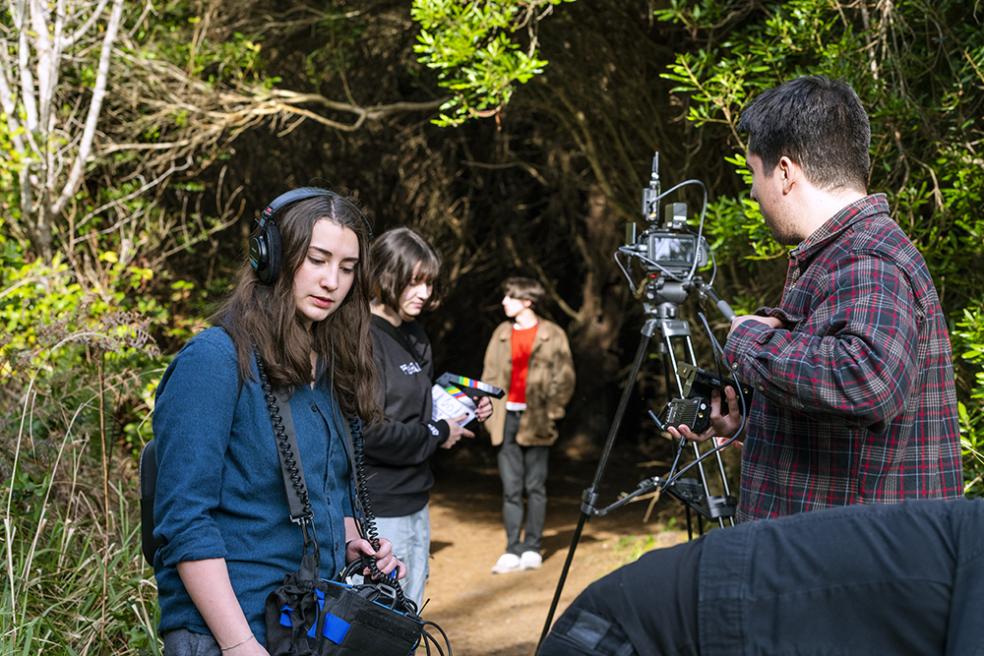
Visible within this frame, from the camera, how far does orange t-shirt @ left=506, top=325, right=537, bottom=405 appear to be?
8.02 m

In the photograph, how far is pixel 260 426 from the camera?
93.0 inches

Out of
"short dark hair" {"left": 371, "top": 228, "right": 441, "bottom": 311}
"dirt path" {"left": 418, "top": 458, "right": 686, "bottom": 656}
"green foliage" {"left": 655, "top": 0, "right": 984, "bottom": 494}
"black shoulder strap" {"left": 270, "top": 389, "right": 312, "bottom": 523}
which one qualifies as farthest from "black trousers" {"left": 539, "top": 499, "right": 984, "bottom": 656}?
"dirt path" {"left": 418, "top": 458, "right": 686, "bottom": 656}

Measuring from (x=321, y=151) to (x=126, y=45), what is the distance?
10.1ft

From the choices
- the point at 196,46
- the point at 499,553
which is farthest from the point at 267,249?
the point at 196,46

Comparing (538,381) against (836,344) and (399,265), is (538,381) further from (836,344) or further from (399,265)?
(836,344)

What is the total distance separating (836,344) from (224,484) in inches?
52.7

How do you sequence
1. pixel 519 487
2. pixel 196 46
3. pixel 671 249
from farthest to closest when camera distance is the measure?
pixel 196 46 < pixel 519 487 < pixel 671 249

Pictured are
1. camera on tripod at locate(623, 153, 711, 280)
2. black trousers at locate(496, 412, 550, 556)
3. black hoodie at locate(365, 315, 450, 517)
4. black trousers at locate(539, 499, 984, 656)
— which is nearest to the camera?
black trousers at locate(539, 499, 984, 656)

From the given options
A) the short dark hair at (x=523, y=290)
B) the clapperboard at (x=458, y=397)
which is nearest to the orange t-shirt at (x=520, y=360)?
the short dark hair at (x=523, y=290)

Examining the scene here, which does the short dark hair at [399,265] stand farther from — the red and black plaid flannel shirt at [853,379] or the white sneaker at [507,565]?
the white sneaker at [507,565]

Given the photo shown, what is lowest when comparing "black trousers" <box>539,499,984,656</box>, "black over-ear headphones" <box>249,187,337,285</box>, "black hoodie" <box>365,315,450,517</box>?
"black hoodie" <box>365,315,450,517</box>

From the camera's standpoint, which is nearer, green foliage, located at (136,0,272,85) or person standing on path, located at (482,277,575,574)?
person standing on path, located at (482,277,575,574)

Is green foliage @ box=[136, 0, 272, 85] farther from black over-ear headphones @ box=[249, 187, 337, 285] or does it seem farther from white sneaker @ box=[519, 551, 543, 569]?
black over-ear headphones @ box=[249, 187, 337, 285]

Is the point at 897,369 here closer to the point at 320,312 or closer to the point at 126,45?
the point at 320,312
